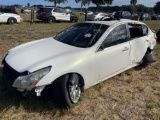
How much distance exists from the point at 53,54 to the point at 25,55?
0.55 metres

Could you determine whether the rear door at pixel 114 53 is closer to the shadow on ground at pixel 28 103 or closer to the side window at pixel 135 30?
the side window at pixel 135 30

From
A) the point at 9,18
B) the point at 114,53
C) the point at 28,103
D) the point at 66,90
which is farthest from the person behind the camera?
the point at 9,18

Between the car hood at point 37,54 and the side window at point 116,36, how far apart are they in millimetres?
656

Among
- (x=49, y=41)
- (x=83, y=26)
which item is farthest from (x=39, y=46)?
(x=83, y=26)

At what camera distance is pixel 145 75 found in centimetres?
543

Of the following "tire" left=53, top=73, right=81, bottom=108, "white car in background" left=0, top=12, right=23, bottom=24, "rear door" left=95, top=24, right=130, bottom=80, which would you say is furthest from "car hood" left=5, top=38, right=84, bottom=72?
"white car in background" left=0, top=12, right=23, bottom=24

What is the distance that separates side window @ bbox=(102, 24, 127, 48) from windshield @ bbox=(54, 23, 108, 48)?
0.17m

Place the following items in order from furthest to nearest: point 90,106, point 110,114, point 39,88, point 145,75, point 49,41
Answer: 1. point 145,75
2. point 49,41
3. point 90,106
4. point 110,114
5. point 39,88

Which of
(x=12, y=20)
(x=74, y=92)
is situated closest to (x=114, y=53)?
(x=74, y=92)

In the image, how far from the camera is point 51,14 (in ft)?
67.1

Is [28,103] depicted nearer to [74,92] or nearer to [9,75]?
[9,75]

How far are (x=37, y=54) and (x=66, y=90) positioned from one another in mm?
945

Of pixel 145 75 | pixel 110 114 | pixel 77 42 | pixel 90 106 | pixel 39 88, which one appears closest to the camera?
pixel 39 88

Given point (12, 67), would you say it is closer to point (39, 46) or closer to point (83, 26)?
point (39, 46)
